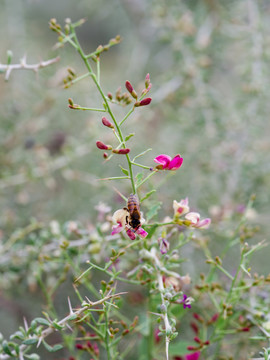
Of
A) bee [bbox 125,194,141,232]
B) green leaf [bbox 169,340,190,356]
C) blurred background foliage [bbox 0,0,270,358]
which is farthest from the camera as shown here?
blurred background foliage [bbox 0,0,270,358]

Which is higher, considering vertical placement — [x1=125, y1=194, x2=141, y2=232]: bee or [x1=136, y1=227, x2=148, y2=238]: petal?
[x1=125, y1=194, x2=141, y2=232]: bee

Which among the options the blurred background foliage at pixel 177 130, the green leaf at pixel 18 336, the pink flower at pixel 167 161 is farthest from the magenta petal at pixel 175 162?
the blurred background foliage at pixel 177 130

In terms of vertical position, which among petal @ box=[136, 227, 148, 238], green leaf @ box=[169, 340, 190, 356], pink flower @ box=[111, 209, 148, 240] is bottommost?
green leaf @ box=[169, 340, 190, 356]

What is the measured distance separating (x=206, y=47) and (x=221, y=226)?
86 cm

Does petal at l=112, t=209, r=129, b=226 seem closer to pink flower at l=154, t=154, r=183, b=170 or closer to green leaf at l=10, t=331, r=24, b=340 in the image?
pink flower at l=154, t=154, r=183, b=170

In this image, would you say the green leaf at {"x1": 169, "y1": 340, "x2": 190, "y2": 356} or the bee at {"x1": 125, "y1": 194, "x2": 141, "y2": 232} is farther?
the green leaf at {"x1": 169, "y1": 340, "x2": 190, "y2": 356}

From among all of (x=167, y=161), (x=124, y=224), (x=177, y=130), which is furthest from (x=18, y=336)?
(x=177, y=130)

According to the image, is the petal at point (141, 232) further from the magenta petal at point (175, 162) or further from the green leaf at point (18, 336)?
the green leaf at point (18, 336)

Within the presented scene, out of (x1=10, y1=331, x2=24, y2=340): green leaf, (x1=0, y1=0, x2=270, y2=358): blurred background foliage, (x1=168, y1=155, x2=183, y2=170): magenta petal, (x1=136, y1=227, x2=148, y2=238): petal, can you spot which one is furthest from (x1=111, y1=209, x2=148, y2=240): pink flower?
(x1=0, y1=0, x2=270, y2=358): blurred background foliage

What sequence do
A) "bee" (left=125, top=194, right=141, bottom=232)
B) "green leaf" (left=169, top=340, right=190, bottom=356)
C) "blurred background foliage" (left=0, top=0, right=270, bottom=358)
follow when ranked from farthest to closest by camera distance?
"blurred background foliage" (left=0, top=0, right=270, bottom=358), "green leaf" (left=169, top=340, right=190, bottom=356), "bee" (left=125, top=194, right=141, bottom=232)

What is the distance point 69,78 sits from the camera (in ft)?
2.37

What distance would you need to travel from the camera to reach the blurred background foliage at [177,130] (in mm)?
1432

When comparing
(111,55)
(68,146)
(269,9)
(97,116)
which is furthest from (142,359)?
(111,55)

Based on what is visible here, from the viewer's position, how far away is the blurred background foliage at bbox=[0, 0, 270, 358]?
1432mm
